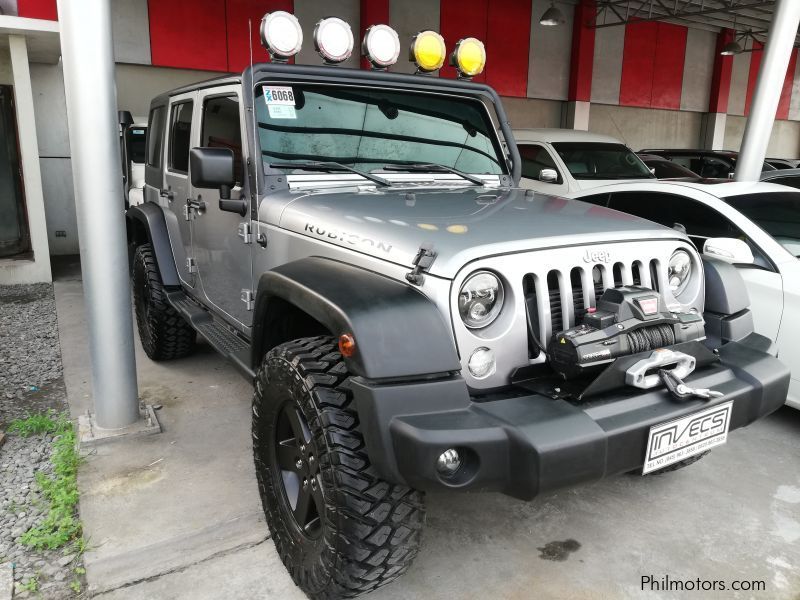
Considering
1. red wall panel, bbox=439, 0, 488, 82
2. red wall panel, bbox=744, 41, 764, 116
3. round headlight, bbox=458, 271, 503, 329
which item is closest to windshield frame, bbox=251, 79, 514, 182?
round headlight, bbox=458, 271, 503, 329

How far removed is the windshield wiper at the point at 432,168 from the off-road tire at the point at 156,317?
193 centimetres

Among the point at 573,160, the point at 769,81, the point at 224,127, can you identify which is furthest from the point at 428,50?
the point at 573,160

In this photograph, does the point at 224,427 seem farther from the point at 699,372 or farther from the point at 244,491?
the point at 699,372

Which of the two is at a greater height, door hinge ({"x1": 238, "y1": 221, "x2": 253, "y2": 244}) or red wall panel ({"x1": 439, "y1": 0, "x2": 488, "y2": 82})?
red wall panel ({"x1": 439, "y1": 0, "x2": 488, "y2": 82})

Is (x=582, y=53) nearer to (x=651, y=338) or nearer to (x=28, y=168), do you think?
(x=28, y=168)

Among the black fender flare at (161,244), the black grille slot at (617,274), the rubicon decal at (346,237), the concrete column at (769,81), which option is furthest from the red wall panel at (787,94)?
the rubicon decal at (346,237)

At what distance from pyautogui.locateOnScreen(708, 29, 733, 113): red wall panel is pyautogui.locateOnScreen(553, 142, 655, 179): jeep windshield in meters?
13.3

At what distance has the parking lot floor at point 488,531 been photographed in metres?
2.38

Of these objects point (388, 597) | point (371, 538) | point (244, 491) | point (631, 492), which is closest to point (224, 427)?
point (244, 491)

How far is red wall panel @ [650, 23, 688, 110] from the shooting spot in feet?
58.0

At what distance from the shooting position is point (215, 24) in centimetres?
1088

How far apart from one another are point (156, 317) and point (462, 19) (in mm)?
11588

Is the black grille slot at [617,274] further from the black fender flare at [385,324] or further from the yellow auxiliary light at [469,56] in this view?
the yellow auxiliary light at [469,56]

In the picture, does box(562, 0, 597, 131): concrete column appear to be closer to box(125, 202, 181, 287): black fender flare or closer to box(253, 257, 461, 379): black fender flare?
box(125, 202, 181, 287): black fender flare
